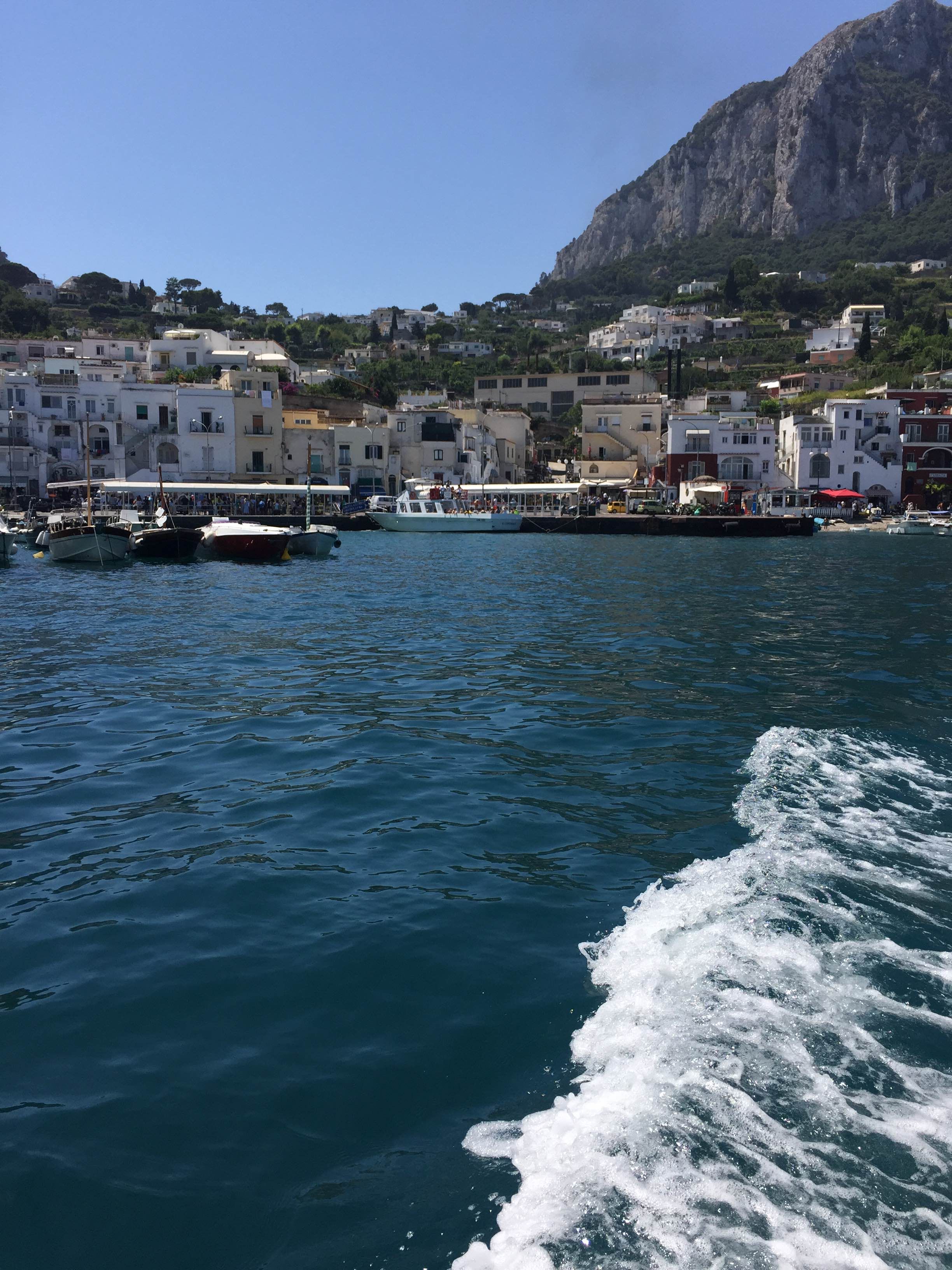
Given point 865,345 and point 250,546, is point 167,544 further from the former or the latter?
point 865,345

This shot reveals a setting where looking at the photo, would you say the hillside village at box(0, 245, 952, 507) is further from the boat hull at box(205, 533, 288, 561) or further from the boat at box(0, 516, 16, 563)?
the boat hull at box(205, 533, 288, 561)

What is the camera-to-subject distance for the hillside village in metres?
64.8

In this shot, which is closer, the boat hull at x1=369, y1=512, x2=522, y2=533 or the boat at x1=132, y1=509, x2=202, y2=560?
the boat at x1=132, y1=509, x2=202, y2=560

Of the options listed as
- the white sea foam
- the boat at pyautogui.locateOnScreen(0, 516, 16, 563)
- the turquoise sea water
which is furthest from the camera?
the boat at pyautogui.locateOnScreen(0, 516, 16, 563)

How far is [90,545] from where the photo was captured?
34.2 m

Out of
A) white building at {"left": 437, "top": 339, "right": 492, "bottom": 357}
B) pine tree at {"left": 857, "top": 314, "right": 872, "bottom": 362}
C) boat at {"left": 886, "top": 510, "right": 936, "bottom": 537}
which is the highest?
white building at {"left": 437, "top": 339, "right": 492, "bottom": 357}

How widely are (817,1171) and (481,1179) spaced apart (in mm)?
1219

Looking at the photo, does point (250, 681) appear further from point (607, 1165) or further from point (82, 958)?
point (607, 1165)

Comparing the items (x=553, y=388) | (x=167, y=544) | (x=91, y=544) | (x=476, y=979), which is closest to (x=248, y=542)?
(x=167, y=544)

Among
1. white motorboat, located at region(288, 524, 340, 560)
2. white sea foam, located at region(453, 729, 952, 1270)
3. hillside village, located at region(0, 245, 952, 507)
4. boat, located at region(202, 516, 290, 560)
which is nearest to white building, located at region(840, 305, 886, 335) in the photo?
hillside village, located at region(0, 245, 952, 507)

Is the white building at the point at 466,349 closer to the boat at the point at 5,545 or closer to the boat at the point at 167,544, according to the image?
the boat at the point at 167,544

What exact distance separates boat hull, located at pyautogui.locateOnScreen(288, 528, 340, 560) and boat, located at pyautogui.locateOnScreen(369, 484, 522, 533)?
17208mm

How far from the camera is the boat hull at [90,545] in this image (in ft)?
112

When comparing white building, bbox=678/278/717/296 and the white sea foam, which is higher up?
white building, bbox=678/278/717/296
